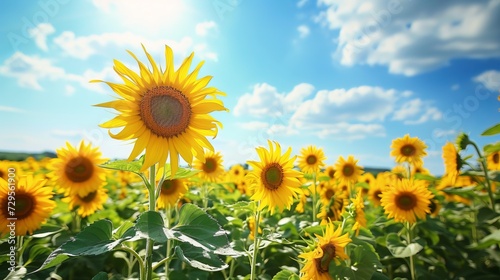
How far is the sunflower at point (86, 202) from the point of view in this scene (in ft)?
15.0

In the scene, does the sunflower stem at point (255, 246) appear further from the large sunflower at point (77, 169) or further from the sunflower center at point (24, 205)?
the large sunflower at point (77, 169)

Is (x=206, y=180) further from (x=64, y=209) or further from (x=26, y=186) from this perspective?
(x=26, y=186)

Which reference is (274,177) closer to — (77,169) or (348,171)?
(77,169)

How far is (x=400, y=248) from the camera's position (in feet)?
13.1

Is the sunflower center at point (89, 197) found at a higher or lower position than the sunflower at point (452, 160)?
lower

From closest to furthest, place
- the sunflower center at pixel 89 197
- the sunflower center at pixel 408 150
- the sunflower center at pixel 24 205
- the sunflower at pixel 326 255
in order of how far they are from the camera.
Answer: the sunflower at pixel 326 255, the sunflower center at pixel 24 205, the sunflower center at pixel 89 197, the sunflower center at pixel 408 150

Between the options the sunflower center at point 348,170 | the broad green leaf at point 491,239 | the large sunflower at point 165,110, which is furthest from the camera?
the sunflower center at point 348,170

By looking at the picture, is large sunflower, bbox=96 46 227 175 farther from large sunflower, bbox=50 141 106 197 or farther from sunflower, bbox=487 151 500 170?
sunflower, bbox=487 151 500 170

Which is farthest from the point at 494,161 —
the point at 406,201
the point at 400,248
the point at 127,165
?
the point at 127,165

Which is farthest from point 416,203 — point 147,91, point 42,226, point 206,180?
point 42,226

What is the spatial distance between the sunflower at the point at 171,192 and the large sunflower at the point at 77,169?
87 cm

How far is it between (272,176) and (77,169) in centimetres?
274

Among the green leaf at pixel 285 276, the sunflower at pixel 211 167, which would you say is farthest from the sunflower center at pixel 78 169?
the green leaf at pixel 285 276

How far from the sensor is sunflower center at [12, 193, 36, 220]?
11.1ft
